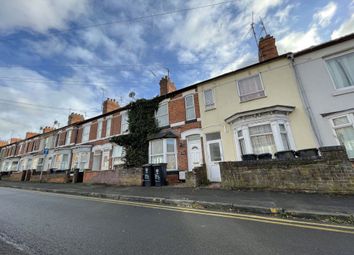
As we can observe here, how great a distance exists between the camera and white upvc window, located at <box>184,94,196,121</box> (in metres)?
13.5

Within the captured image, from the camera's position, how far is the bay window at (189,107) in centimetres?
1346

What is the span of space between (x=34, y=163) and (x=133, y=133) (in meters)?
21.7

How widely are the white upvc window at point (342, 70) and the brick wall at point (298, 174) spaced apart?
478 cm

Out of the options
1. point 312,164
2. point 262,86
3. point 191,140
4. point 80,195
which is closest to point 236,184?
point 312,164

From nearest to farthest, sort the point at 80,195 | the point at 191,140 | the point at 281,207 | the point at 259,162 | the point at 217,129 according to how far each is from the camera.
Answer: the point at 281,207 < the point at 259,162 < the point at 80,195 < the point at 217,129 < the point at 191,140

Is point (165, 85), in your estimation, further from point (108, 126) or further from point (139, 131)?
point (108, 126)

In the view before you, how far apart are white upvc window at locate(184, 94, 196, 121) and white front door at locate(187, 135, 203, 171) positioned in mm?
1720

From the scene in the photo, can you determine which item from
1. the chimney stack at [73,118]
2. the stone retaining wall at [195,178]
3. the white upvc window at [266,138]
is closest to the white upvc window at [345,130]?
the white upvc window at [266,138]

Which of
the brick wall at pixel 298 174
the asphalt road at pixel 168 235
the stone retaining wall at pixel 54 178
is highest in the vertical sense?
the stone retaining wall at pixel 54 178

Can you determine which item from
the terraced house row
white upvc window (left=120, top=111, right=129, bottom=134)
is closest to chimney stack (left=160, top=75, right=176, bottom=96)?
the terraced house row

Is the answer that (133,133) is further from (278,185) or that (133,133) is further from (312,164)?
(312,164)

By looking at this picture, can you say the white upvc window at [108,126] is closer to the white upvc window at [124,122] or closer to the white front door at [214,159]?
the white upvc window at [124,122]

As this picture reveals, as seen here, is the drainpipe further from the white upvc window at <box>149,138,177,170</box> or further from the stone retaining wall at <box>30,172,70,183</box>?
the stone retaining wall at <box>30,172,70,183</box>

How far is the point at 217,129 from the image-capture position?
→ 11922mm
